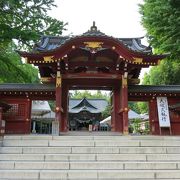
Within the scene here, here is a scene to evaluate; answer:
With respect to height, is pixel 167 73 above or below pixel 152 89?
above

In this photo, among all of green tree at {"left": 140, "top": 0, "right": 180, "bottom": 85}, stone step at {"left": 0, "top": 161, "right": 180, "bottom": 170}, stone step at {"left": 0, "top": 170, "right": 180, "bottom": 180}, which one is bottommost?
stone step at {"left": 0, "top": 170, "right": 180, "bottom": 180}

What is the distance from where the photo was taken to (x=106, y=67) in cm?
1448

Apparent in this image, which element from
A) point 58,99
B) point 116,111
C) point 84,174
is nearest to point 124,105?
point 116,111

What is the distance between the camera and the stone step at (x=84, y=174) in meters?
7.58

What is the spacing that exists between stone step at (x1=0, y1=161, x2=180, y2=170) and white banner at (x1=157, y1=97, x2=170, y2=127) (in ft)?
20.8

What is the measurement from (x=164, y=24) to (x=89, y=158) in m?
15.5

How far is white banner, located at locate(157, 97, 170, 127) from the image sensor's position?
14.6 meters

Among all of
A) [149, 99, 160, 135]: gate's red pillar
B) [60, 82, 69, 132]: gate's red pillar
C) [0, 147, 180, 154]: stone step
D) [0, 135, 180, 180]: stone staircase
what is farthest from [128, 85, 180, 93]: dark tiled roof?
[0, 147, 180, 154]: stone step

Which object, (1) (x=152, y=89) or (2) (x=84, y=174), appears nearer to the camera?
(2) (x=84, y=174)

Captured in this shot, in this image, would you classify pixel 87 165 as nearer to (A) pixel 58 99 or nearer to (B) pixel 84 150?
(B) pixel 84 150

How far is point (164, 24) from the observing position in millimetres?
21281

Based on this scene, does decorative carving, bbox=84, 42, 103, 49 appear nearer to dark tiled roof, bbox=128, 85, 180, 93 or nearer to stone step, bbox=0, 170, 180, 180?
dark tiled roof, bbox=128, 85, 180, 93

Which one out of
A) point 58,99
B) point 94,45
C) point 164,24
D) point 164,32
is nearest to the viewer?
point 94,45

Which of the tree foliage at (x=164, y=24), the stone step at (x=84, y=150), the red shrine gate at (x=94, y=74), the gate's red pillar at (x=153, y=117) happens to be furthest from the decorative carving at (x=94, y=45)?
the tree foliage at (x=164, y=24)
